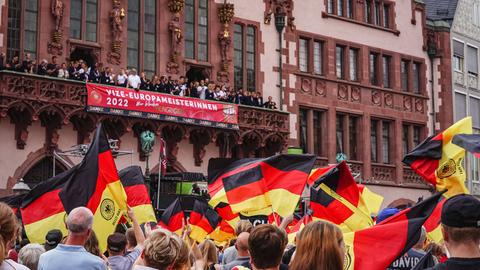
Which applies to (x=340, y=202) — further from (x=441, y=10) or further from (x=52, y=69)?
(x=441, y=10)

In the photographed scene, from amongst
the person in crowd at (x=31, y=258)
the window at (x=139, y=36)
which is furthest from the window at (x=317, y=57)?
the person in crowd at (x=31, y=258)

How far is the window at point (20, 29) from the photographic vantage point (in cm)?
2997

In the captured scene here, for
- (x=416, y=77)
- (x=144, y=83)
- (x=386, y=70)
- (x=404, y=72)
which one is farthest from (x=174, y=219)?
(x=416, y=77)

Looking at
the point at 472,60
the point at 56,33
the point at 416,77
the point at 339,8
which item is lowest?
the point at 56,33

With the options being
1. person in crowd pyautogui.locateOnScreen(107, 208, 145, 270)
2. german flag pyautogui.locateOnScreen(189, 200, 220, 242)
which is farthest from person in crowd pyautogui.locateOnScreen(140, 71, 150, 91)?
person in crowd pyautogui.locateOnScreen(107, 208, 145, 270)

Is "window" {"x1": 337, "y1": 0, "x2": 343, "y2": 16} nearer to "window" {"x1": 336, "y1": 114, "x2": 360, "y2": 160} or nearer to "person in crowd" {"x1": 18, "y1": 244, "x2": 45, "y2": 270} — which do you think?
"window" {"x1": 336, "y1": 114, "x2": 360, "y2": 160}

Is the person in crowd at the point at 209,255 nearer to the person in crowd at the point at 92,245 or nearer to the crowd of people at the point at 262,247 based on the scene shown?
the crowd of people at the point at 262,247

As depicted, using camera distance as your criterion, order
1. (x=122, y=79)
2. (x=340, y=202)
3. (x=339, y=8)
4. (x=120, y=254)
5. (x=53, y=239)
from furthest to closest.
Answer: (x=339, y=8)
(x=122, y=79)
(x=340, y=202)
(x=53, y=239)
(x=120, y=254)

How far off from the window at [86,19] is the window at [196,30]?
159 inches

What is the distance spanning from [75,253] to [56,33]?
23979 mm

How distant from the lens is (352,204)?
12.6 metres

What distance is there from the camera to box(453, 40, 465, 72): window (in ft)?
150

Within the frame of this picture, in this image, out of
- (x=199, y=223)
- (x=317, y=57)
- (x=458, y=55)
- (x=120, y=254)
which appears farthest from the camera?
(x=458, y=55)

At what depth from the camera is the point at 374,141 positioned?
4200 cm
